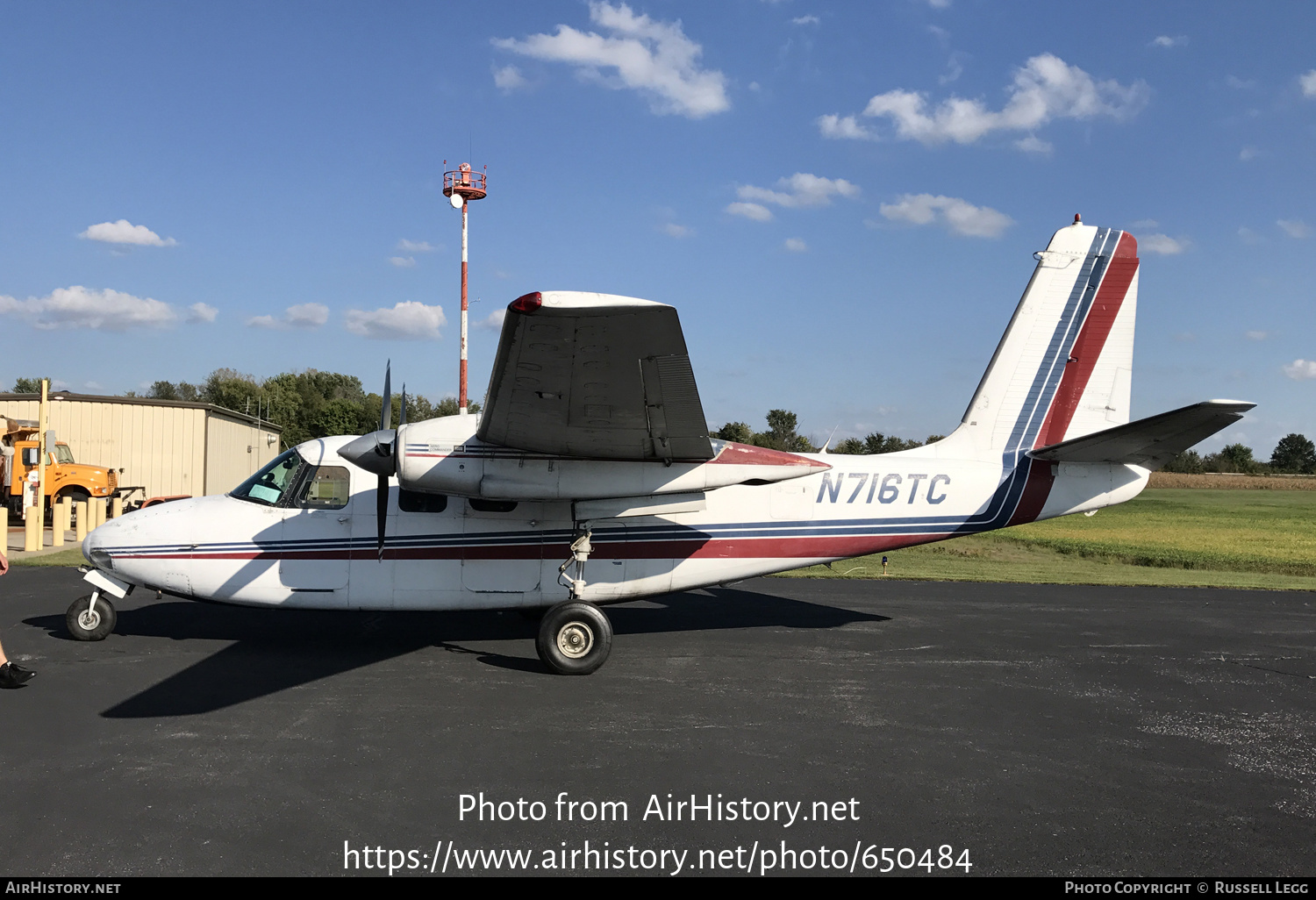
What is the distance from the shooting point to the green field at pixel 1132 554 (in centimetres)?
1728

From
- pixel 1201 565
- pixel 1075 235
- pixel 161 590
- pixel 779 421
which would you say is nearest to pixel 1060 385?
pixel 1075 235

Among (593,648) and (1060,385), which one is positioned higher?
(1060,385)

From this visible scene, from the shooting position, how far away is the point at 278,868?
412cm

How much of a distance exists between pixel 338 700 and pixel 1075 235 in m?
10.2

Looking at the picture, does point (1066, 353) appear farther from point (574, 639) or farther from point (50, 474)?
point (50, 474)

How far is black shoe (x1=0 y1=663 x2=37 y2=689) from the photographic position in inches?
280

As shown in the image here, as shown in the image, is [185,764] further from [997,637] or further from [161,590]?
[997,637]

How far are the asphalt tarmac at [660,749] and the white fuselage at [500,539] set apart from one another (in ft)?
2.33

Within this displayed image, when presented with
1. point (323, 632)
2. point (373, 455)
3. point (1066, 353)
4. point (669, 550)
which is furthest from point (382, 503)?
point (1066, 353)

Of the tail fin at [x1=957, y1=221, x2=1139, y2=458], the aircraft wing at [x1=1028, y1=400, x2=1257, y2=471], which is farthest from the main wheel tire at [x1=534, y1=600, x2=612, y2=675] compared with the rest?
the aircraft wing at [x1=1028, y1=400, x2=1257, y2=471]

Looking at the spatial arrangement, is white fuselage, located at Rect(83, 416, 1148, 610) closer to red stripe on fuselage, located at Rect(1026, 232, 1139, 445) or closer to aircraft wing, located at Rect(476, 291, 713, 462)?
aircraft wing, located at Rect(476, 291, 713, 462)

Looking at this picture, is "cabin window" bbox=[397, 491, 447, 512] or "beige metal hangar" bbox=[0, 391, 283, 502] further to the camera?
"beige metal hangar" bbox=[0, 391, 283, 502]

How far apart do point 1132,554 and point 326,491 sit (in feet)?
73.8

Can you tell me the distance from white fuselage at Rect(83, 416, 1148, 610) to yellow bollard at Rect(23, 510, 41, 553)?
39.1ft
